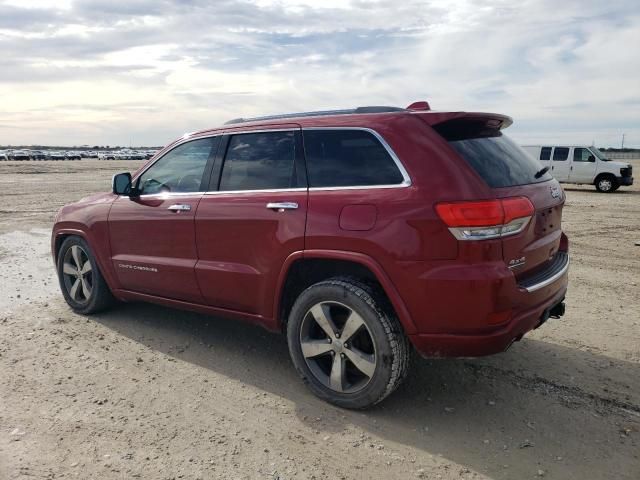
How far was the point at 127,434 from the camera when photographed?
10.5 ft

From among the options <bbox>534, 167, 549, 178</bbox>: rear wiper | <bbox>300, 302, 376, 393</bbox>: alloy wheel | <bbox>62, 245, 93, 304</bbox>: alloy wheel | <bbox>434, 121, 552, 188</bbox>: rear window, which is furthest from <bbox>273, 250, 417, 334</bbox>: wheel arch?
<bbox>62, 245, 93, 304</bbox>: alloy wheel

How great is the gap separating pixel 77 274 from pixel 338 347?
3172 millimetres

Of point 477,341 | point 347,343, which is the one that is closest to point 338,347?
point 347,343

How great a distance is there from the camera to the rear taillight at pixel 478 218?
2.99 metres

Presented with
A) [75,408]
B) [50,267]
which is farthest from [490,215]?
[50,267]

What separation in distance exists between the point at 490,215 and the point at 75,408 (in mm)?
2845

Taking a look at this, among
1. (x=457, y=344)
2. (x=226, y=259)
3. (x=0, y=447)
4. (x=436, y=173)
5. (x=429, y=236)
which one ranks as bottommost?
(x=0, y=447)

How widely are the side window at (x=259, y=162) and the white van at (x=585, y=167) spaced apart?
17583 millimetres

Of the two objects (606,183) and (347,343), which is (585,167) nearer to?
(606,183)

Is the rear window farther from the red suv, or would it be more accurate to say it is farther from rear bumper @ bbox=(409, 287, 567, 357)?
rear bumper @ bbox=(409, 287, 567, 357)

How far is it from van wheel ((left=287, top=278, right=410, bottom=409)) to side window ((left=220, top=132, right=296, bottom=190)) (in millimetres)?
833

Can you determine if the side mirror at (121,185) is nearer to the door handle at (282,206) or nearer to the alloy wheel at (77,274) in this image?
the alloy wheel at (77,274)

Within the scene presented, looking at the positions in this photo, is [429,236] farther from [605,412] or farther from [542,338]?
[542,338]

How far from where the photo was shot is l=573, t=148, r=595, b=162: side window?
2083cm
